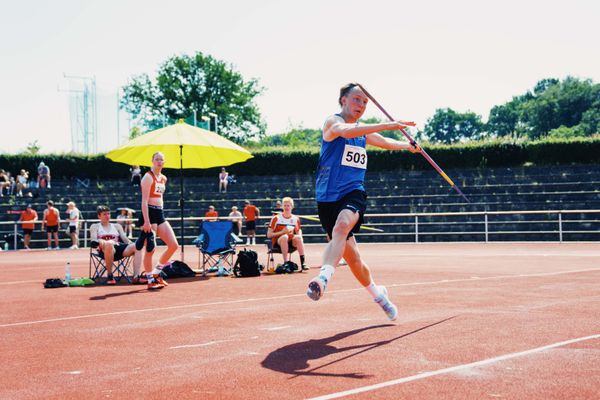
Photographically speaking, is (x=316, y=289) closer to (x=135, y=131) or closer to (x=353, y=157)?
(x=353, y=157)

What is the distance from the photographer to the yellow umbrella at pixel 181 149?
13664 millimetres

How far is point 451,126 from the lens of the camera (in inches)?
4909

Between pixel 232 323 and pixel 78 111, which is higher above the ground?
pixel 78 111

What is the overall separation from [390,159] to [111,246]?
25.5m

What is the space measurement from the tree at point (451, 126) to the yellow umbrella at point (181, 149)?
109m

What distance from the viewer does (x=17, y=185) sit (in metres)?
35.9

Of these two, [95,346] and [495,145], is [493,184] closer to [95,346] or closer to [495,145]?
[495,145]

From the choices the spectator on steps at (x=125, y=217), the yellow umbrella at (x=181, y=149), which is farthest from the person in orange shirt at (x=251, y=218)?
the yellow umbrella at (x=181, y=149)

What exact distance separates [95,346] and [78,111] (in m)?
59.1

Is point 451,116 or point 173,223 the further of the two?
point 451,116

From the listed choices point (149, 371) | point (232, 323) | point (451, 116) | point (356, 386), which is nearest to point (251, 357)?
point (149, 371)

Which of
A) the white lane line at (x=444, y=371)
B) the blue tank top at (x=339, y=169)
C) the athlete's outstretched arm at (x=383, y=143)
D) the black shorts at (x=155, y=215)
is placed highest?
the athlete's outstretched arm at (x=383, y=143)

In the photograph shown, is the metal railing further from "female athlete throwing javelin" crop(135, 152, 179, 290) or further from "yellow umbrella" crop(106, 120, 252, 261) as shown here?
"female athlete throwing javelin" crop(135, 152, 179, 290)

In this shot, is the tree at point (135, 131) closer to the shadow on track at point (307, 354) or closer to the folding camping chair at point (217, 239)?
the folding camping chair at point (217, 239)
